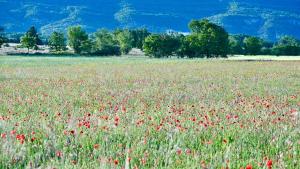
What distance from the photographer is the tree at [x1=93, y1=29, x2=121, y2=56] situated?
133 meters

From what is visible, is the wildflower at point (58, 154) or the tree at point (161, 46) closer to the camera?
the wildflower at point (58, 154)

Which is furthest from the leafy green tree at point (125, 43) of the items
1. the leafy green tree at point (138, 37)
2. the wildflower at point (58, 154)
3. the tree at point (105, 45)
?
the wildflower at point (58, 154)

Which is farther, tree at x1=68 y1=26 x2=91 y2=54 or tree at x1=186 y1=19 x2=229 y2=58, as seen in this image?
tree at x1=68 y1=26 x2=91 y2=54

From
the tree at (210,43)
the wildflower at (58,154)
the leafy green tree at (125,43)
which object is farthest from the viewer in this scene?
the leafy green tree at (125,43)

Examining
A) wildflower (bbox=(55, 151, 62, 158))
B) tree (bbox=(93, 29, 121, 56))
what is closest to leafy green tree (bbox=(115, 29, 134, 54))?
tree (bbox=(93, 29, 121, 56))

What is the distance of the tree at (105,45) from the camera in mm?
133475

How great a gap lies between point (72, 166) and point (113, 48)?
13692cm

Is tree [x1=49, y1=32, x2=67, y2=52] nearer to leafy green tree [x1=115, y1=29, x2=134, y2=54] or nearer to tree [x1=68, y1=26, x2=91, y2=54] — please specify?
tree [x1=68, y1=26, x2=91, y2=54]

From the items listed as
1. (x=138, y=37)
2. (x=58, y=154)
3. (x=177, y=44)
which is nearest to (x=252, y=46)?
(x=177, y=44)

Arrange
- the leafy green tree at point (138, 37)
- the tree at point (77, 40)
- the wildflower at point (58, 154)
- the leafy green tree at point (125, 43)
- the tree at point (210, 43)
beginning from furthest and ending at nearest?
the leafy green tree at point (138, 37)
the leafy green tree at point (125, 43)
the tree at point (77, 40)
the tree at point (210, 43)
the wildflower at point (58, 154)

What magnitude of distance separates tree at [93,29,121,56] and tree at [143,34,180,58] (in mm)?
14553

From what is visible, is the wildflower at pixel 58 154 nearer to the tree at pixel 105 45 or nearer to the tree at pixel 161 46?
the tree at pixel 161 46

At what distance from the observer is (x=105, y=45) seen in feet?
480

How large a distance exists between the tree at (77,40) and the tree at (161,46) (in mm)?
26671
